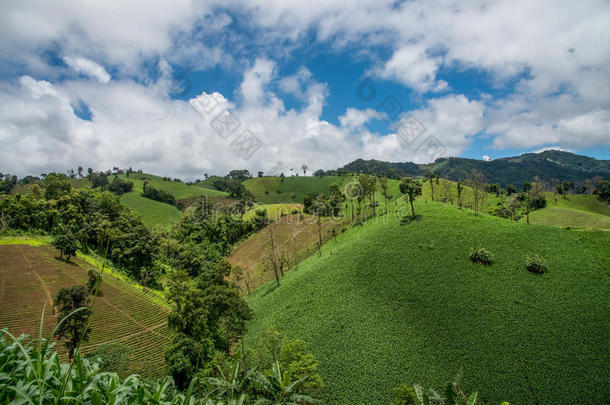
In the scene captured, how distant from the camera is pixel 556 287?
31.3 meters

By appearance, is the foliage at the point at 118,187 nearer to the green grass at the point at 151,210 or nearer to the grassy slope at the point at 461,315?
the green grass at the point at 151,210

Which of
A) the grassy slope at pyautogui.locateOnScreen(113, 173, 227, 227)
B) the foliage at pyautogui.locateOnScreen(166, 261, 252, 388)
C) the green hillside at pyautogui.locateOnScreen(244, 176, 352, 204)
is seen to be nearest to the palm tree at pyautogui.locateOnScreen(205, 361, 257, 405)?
the foliage at pyautogui.locateOnScreen(166, 261, 252, 388)

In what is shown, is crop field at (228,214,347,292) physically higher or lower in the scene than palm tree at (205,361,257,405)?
lower

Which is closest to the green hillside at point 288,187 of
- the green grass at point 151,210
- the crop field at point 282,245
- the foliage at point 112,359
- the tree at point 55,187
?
the green grass at point 151,210

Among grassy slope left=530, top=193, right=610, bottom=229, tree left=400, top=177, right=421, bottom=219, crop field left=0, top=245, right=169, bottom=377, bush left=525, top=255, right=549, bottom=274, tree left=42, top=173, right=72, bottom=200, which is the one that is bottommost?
crop field left=0, top=245, right=169, bottom=377

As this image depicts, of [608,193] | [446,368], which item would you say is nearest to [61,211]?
[446,368]

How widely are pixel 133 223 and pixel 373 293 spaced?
74.2m

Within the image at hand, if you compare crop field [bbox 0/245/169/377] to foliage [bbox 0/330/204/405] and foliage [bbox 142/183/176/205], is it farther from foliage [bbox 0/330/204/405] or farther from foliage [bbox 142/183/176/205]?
foliage [bbox 142/183/176/205]

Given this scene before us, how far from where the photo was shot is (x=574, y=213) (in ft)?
249

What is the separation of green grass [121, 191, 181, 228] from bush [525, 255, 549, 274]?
375 feet

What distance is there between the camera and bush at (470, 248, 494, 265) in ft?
120

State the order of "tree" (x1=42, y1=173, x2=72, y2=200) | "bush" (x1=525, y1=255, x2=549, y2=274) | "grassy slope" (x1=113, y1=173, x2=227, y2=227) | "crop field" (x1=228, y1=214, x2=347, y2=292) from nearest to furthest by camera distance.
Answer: "bush" (x1=525, y1=255, x2=549, y2=274), "crop field" (x1=228, y1=214, x2=347, y2=292), "tree" (x1=42, y1=173, x2=72, y2=200), "grassy slope" (x1=113, y1=173, x2=227, y2=227)

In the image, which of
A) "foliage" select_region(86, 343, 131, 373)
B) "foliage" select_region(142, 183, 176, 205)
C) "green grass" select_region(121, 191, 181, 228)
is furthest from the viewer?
"foliage" select_region(142, 183, 176, 205)

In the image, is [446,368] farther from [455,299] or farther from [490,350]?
[455,299]
